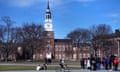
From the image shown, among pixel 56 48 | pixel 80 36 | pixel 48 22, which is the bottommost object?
pixel 56 48

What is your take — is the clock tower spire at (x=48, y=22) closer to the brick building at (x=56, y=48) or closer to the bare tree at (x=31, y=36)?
the brick building at (x=56, y=48)

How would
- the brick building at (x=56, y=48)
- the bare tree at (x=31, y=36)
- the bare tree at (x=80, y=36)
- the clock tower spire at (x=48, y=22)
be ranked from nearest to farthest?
the bare tree at (x=31, y=36) → the bare tree at (x=80, y=36) → the brick building at (x=56, y=48) → the clock tower spire at (x=48, y=22)

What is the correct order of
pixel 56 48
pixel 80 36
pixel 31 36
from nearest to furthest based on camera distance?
pixel 31 36 → pixel 80 36 → pixel 56 48

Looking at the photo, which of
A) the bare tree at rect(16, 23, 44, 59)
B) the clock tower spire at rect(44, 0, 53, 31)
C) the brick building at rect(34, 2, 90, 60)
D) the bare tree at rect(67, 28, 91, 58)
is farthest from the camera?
the clock tower spire at rect(44, 0, 53, 31)

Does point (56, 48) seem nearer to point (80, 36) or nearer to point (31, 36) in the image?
point (80, 36)

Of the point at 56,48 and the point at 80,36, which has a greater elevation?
the point at 80,36

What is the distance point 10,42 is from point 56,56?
74502 millimetres

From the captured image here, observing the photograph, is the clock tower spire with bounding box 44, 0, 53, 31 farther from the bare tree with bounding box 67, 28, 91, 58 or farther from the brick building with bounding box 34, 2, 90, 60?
the bare tree with bounding box 67, 28, 91, 58

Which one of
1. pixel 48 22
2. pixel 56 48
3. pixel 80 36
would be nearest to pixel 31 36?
pixel 80 36

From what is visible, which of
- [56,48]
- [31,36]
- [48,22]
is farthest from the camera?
[56,48]

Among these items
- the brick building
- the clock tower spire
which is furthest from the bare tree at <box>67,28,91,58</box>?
the clock tower spire

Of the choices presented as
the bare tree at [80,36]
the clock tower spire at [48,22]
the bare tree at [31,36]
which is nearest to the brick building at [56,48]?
the clock tower spire at [48,22]

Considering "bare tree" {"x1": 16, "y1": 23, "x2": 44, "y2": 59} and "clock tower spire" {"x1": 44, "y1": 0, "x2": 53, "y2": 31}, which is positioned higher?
"clock tower spire" {"x1": 44, "y1": 0, "x2": 53, "y2": 31}

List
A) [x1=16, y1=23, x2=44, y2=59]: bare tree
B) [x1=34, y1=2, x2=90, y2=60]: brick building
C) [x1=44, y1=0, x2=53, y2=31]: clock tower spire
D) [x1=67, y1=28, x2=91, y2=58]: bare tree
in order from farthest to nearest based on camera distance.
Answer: [x1=44, y1=0, x2=53, y2=31]: clock tower spire → [x1=34, y1=2, x2=90, y2=60]: brick building → [x1=67, y1=28, x2=91, y2=58]: bare tree → [x1=16, y1=23, x2=44, y2=59]: bare tree
